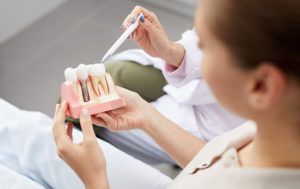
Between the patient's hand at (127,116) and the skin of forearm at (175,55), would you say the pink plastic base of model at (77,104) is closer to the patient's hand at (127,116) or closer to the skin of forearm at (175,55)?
the patient's hand at (127,116)

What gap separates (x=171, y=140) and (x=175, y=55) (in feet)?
0.94

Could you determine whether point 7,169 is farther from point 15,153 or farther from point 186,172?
point 186,172

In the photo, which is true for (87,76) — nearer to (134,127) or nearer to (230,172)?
(134,127)

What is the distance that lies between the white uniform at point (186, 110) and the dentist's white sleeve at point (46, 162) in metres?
0.18

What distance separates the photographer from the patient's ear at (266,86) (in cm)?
37

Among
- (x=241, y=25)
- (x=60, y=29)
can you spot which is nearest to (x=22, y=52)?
(x=60, y=29)

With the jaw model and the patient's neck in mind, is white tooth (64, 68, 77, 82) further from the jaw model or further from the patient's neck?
the patient's neck

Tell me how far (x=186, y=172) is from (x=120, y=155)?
390 mm

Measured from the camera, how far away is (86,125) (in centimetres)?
69

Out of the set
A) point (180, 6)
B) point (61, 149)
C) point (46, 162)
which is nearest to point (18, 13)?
point (180, 6)

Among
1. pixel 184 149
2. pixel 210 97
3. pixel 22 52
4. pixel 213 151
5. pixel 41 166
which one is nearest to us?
pixel 213 151

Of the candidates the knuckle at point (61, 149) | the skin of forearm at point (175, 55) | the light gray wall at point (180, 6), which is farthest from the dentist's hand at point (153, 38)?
the light gray wall at point (180, 6)

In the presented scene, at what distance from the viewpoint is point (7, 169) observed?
0.89m

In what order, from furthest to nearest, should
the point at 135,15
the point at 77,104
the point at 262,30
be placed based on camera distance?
the point at 135,15 < the point at 77,104 < the point at 262,30
